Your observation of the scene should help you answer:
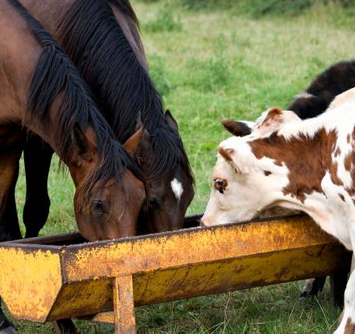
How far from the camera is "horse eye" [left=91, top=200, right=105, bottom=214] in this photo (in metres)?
4.72

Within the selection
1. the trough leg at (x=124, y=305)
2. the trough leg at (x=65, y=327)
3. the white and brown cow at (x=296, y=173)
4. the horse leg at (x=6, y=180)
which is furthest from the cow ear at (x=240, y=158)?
the horse leg at (x=6, y=180)

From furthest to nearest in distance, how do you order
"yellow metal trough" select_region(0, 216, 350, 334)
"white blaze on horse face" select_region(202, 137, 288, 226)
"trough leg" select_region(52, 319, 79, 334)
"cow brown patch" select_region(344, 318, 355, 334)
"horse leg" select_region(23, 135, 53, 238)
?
"horse leg" select_region(23, 135, 53, 238) → "trough leg" select_region(52, 319, 79, 334) → "white blaze on horse face" select_region(202, 137, 288, 226) → "cow brown patch" select_region(344, 318, 355, 334) → "yellow metal trough" select_region(0, 216, 350, 334)

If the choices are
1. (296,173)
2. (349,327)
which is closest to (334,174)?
(296,173)

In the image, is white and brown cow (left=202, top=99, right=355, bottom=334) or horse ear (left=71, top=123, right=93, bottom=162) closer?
white and brown cow (left=202, top=99, right=355, bottom=334)

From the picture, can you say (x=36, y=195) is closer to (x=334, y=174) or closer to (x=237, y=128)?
(x=237, y=128)

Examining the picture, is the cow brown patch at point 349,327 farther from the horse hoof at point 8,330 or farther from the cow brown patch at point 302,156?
the horse hoof at point 8,330

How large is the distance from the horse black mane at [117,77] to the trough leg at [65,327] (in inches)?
33.3

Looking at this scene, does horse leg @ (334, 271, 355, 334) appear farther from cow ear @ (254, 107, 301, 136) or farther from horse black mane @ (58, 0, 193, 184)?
horse black mane @ (58, 0, 193, 184)

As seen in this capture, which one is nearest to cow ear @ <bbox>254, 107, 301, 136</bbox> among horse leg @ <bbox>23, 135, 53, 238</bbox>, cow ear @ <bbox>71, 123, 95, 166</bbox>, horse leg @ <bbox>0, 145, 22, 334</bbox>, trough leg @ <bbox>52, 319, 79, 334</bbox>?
cow ear @ <bbox>71, 123, 95, 166</bbox>

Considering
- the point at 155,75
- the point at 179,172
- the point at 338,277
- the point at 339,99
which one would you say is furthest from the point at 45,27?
the point at 155,75

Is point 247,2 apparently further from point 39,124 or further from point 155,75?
point 39,124

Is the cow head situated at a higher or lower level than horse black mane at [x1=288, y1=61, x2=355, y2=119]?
higher

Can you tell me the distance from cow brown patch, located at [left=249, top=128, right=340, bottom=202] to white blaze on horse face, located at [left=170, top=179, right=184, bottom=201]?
445 mm

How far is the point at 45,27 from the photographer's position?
5812 millimetres
